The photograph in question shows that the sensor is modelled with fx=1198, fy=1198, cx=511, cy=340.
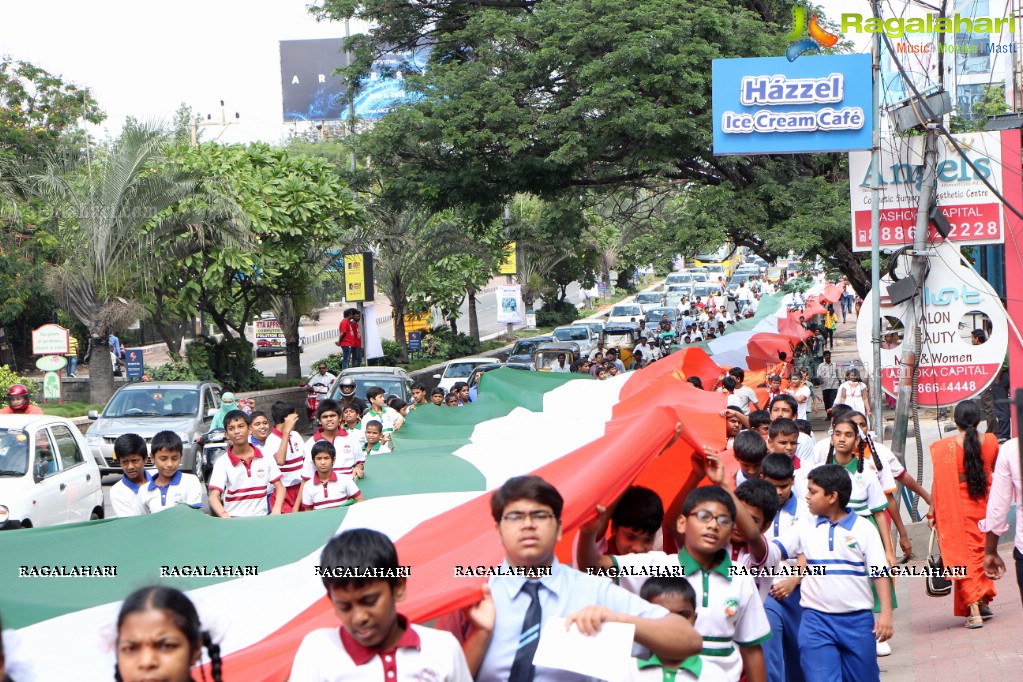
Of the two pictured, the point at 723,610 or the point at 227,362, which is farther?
the point at 227,362

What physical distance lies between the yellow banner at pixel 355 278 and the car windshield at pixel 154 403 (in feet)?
36.3

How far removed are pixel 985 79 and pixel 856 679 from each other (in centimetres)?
3221

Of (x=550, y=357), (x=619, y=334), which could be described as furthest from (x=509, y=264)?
(x=550, y=357)

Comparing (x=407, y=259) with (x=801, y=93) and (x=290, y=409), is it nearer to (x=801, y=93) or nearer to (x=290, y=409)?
(x=801, y=93)

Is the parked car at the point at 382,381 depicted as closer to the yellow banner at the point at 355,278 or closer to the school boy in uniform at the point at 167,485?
the yellow banner at the point at 355,278

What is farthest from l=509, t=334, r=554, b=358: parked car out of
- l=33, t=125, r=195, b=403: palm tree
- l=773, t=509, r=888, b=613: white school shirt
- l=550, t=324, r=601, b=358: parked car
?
l=773, t=509, r=888, b=613: white school shirt

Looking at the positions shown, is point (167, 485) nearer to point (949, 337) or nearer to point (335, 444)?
point (335, 444)

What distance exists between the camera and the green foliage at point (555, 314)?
176 feet

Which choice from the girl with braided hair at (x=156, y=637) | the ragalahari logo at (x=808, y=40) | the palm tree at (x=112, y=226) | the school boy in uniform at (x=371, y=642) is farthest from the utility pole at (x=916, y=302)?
the palm tree at (x=112, y=226)

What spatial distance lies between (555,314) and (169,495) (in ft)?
152

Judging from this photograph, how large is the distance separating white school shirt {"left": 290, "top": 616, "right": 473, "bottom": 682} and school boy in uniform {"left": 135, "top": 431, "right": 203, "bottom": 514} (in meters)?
4.51

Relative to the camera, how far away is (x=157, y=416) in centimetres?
1894

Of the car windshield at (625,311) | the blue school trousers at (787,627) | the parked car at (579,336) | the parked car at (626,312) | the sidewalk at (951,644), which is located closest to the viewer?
the blue school trousers at (787,627)

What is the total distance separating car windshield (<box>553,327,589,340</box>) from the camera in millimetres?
37750
